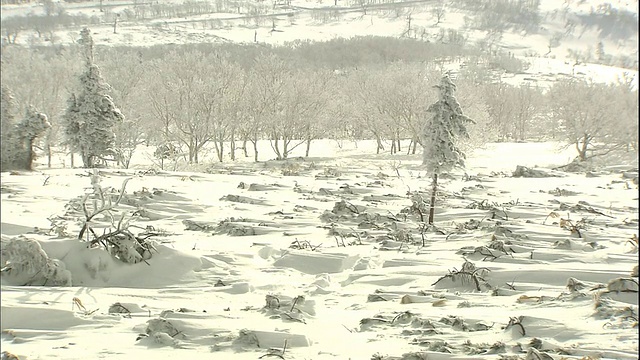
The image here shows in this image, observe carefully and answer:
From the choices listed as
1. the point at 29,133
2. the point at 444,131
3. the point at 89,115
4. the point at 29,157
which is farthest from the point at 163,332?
the point at 89,115

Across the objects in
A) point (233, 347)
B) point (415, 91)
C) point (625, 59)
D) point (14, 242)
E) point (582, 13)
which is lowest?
point (233, 347)

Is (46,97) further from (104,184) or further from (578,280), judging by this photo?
(578,280)

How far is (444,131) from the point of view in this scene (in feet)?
38.0

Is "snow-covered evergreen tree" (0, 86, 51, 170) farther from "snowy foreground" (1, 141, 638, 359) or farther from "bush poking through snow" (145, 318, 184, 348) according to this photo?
"bush poking through snow" (145, 318, 184, 348)

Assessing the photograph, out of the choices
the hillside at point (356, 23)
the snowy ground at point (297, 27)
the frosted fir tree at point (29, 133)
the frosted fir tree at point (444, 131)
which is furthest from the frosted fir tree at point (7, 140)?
the snowy ground at point (297, 27)

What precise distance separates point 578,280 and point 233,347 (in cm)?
428

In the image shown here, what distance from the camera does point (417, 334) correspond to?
476 centimetres

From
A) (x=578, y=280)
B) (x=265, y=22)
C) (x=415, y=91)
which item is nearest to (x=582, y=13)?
(x=578, y=280)

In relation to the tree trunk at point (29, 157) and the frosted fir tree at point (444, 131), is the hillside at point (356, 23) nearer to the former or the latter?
the frosted fir tree at point (444, 131)

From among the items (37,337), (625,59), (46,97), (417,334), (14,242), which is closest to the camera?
(625,59)

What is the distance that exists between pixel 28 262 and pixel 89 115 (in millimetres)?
23433

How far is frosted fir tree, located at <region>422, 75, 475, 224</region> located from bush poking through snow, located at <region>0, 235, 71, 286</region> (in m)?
8.13

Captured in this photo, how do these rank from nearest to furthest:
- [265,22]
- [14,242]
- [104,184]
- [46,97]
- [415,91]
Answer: [14,242] < [104,184] < [46,97] < [415,91] < [265,22]

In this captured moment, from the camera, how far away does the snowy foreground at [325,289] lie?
4355 mm
